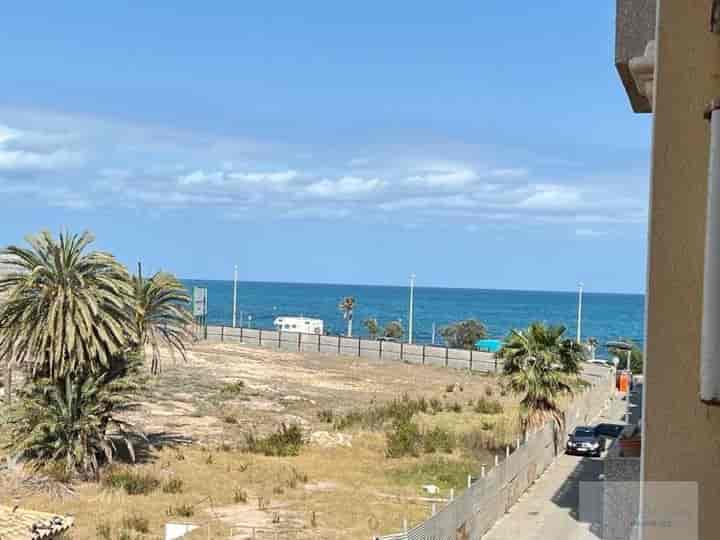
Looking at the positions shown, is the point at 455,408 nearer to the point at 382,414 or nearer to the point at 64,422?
the point at 382,414

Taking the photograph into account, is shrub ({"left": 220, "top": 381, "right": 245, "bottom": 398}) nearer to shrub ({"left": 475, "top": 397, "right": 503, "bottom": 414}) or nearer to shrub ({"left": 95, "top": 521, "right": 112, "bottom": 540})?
shrub ({"left": 475, "top": 397, "right": 503, "bottom": 414})

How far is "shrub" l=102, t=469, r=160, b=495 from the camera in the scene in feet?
91.2

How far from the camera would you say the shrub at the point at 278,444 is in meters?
34.5

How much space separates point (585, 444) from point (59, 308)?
19140mm

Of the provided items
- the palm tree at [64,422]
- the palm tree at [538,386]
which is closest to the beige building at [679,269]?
the palm tree at [64,422]

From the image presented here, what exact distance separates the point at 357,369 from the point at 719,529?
66904mm

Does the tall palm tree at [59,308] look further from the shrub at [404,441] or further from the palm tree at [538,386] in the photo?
the palm tree at [538,386]

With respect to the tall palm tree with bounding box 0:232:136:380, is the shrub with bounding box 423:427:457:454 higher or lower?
lower

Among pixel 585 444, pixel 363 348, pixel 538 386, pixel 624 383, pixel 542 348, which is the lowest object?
pixel 585 444

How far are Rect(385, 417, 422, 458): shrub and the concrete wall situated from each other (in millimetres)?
32617

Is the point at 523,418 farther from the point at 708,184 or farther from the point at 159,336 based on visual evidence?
the point at 708,184

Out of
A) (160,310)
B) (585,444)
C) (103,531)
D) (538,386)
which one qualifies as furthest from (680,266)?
(585,444)

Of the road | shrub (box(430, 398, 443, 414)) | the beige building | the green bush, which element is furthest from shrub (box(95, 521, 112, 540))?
shrub (box(430, 398, 443, 414))

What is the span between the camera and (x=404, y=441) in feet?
116
